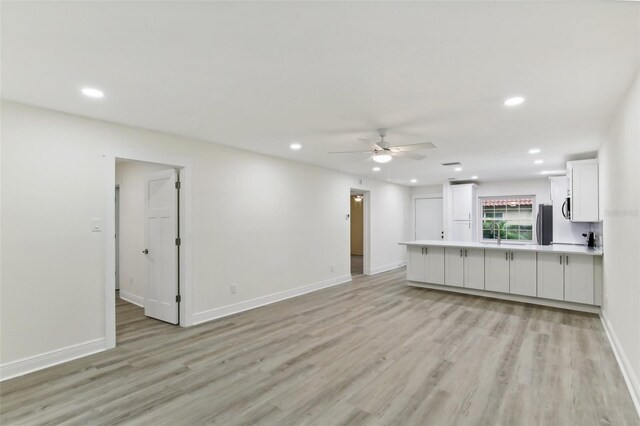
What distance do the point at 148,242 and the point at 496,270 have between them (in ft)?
18.5

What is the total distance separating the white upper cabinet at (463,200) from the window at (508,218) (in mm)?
602

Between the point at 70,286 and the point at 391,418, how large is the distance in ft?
10.6

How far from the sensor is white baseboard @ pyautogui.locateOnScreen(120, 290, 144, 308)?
513 centimetres

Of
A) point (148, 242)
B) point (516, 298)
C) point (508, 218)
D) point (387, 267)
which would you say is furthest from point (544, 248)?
point (148, 242)

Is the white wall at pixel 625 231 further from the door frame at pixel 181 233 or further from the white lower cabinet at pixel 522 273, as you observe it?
the door frame at pixel 181 233

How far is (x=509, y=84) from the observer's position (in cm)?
251

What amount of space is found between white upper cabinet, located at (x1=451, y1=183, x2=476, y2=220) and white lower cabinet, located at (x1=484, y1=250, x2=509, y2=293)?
10.1ft

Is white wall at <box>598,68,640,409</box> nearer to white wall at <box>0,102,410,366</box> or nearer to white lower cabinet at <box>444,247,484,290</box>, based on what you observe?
white lower cabinet at <box>444,247,484,290</box>

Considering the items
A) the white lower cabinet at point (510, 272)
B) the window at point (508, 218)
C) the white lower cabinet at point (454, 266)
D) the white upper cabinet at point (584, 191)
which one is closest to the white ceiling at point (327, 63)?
the white upper cabinet at point (584, 191)

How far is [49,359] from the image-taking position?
3004mm

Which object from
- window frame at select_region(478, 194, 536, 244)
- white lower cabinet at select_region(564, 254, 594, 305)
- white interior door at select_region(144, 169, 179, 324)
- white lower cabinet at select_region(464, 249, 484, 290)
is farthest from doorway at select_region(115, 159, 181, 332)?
window frame at select_region(478, 194, 536, 244)

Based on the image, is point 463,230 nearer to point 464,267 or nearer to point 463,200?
point 463,200

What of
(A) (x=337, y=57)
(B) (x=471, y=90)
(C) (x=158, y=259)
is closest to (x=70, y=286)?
(C) (x=158, y=259)

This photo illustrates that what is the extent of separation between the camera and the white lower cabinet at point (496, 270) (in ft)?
17.6
